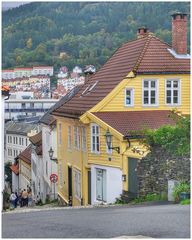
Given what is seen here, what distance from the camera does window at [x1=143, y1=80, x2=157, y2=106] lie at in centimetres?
2589

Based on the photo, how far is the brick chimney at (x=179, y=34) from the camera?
26717 millimetres

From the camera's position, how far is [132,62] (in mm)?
25938

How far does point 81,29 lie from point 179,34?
4306mm

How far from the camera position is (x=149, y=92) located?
84.9 feet

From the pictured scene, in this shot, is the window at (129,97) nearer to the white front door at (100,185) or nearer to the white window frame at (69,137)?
the white front door at (100,185)

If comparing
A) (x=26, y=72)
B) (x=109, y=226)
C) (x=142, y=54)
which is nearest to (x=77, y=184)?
(x=142, y=54)

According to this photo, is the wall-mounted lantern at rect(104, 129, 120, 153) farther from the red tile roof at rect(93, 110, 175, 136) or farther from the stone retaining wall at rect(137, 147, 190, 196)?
the stone retaining wall at rect(137, 147, 190, 196)

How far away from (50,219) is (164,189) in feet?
20.5

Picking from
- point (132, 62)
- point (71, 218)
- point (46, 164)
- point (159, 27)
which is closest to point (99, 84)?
point (132, 62)

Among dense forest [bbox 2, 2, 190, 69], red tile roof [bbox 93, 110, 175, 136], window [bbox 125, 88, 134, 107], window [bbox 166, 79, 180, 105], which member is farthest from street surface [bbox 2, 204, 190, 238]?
window [bbox 166, 79, 180, 105]

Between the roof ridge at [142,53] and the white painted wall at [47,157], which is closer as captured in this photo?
the roof ridge at [142,53]

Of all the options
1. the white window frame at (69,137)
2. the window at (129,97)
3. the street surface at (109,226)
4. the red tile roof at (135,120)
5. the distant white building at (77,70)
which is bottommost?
the street surface at (109,226)

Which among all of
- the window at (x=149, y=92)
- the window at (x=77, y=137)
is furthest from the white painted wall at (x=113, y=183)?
the window at (x=149, y=92)

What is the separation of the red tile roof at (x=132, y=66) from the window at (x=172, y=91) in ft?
1.53
